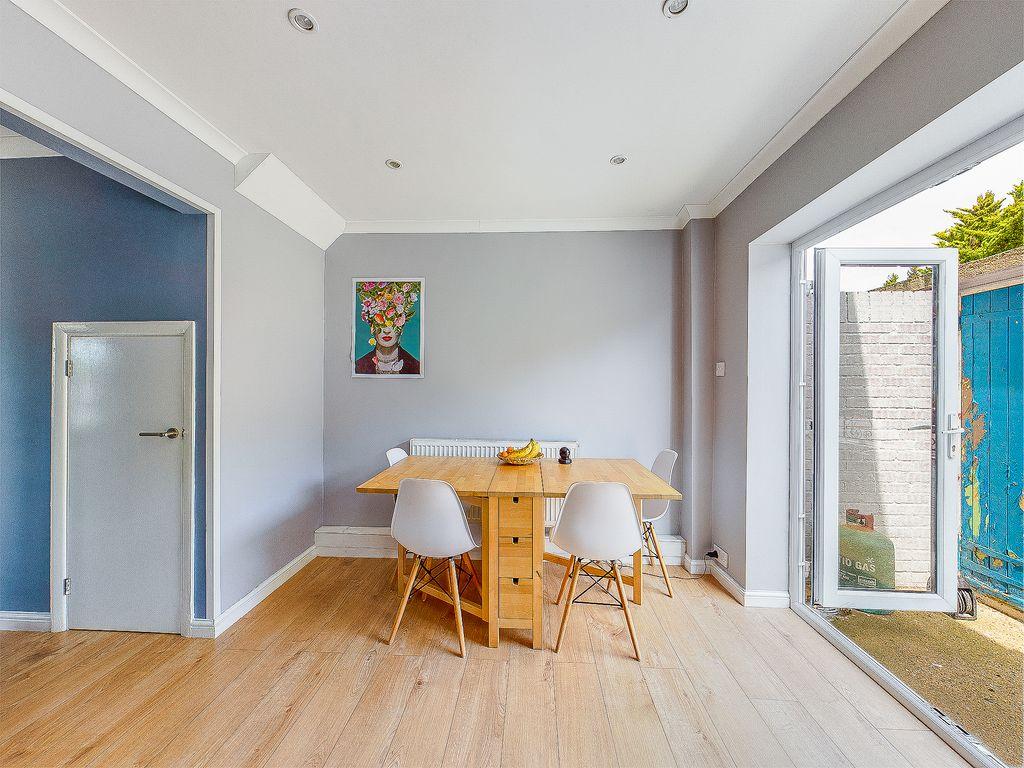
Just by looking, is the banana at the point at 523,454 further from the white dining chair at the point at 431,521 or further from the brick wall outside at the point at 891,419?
the brick wall outside at the point at 891,419

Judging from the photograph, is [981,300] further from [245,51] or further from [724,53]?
[245,51]

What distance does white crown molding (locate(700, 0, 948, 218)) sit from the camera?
1.43 m

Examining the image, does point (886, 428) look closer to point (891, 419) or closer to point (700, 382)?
point (891, 419)

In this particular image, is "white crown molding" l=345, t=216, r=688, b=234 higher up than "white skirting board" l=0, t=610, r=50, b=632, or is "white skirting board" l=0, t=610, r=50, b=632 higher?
"white crown molding" l=345, t=216, r=688, b=234

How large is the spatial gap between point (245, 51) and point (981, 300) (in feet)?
9.95

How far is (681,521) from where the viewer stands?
327 cm

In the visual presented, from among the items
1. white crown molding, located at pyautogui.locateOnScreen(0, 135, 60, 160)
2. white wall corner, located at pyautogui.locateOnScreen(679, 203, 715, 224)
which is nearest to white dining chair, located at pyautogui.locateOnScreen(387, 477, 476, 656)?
white wall corner, located at pyautogui.locateOnScreen(679, 203, 715, 224)

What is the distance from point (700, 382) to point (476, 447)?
1719mm

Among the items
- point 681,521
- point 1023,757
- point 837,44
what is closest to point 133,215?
point 837,44

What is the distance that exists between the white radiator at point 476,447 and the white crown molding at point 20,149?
2650 millimetres

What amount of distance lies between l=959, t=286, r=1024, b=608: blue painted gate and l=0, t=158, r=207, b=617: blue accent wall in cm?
352

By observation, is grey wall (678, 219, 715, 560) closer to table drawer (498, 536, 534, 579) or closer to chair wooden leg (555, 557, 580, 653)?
chair wooden leg (555, 557, 580, 653)

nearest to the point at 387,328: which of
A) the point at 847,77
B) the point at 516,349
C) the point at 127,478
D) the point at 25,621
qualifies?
the point at 516,349

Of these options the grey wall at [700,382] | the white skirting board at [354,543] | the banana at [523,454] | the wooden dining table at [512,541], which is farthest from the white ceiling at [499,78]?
the white skirting board at [354,543]
